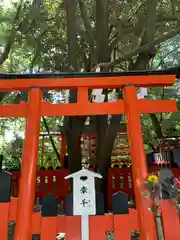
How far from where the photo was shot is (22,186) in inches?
116

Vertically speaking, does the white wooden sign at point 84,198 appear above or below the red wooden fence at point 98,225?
above

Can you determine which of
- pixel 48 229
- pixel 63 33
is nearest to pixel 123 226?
pixel 48 229

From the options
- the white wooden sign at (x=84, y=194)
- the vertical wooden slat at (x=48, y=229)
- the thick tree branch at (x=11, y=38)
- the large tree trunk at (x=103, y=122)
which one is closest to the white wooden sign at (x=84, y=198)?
the white wooden sign at (x=84, y=194)

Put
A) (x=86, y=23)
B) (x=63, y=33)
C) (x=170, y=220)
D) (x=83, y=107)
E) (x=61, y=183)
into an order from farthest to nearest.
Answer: (x=63, y=33), (x=61, y=183), (x=86, y=23), (x=83, y=107), (x=170, y=220)

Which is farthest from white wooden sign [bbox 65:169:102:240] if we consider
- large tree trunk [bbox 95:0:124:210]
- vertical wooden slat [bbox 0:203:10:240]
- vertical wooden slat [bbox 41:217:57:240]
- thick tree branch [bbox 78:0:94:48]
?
thick tree branch [bbox 78:0:94:48]

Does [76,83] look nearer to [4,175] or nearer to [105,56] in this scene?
[4,175]

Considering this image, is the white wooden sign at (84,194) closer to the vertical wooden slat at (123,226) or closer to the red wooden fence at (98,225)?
the red wooden fence at (98,225)

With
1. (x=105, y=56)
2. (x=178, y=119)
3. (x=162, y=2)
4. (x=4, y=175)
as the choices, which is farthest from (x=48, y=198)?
(x=178, y=119)

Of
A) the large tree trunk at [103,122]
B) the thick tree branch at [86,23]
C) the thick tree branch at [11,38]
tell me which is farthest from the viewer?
the thick tree branch at [11,38]

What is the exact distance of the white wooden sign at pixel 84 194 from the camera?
2629 millimetres

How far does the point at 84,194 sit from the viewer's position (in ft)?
8.78

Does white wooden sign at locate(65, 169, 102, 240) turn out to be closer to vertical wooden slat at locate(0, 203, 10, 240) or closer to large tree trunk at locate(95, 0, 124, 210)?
vertical wooden slat at locate(0, 203, 10, 240)

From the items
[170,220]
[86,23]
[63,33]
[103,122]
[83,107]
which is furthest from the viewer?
[63,33]

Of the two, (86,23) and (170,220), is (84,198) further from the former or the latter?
(86,23)
